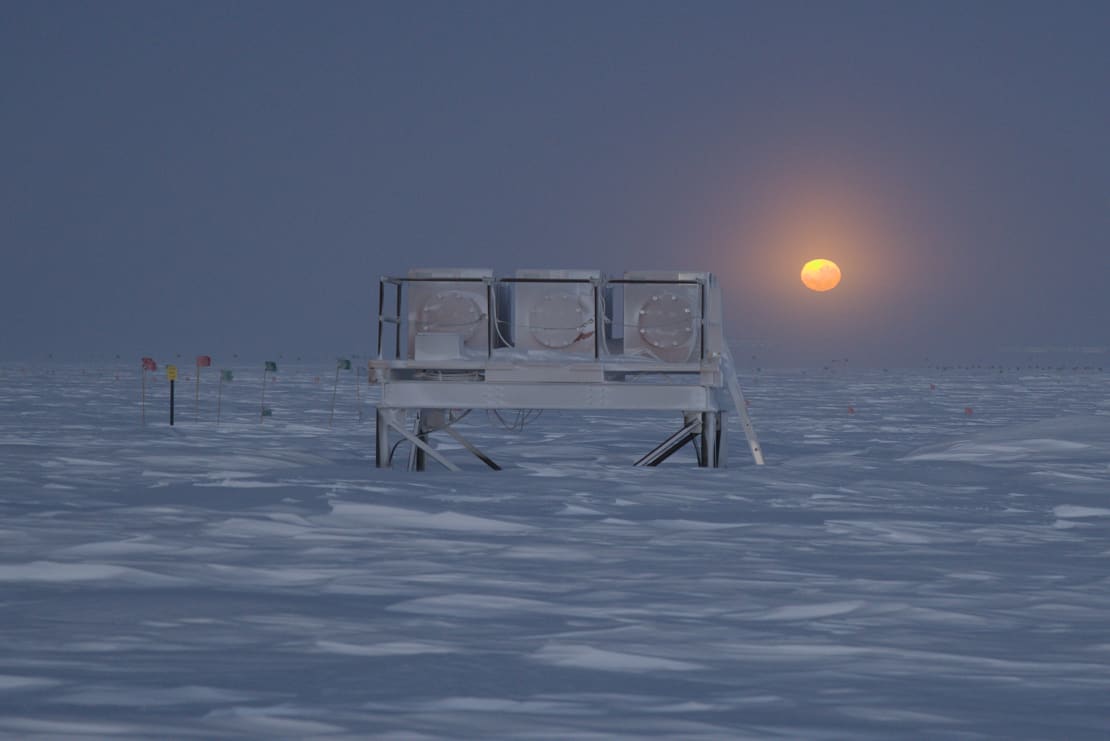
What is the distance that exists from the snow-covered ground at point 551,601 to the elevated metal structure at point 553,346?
1063mm

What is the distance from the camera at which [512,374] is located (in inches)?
727

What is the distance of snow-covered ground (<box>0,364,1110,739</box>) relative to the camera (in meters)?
6.27

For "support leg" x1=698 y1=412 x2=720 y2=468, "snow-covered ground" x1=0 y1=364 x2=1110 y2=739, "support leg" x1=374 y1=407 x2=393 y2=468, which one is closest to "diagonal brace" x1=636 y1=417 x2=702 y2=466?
"support leg" x1=698 y1=412 x2=720 y2=468

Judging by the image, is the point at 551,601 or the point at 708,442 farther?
the point at 708,442

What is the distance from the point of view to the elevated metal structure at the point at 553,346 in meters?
18.5

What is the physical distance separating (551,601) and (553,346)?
34.4 feet

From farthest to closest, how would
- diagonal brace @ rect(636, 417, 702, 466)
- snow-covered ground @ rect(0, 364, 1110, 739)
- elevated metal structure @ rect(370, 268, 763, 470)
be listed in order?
Answer: 1. diagonal brace @ rect(636, 417, 702, 466)
2. elevated metal structure @ rect(370, 268, 763, 470)
3. snow-covered ground @ rect(0, 364, 1110, 739)

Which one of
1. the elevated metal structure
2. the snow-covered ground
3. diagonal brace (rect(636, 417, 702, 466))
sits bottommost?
the snow-covered ground

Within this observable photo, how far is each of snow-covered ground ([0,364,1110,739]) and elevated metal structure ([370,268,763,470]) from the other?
1.06 m

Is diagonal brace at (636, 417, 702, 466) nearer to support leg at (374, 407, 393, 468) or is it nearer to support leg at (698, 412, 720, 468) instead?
support leg at (698, 412, 720, 468)

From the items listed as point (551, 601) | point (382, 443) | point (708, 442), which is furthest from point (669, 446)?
point (551, 601)

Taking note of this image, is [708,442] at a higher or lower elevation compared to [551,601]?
higher

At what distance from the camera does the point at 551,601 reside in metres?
9.08

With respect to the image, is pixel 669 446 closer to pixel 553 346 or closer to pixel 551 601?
pixel 553 346
